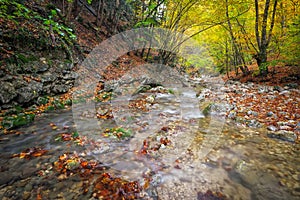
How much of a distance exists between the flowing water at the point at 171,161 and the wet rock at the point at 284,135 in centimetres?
17

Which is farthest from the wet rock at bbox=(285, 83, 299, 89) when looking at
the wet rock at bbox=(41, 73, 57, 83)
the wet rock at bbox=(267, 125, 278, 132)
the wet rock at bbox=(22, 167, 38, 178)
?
the wet rock at bbox=(41, 73, 57, 83)

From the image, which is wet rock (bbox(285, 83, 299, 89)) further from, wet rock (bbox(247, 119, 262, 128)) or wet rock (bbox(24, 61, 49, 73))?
wet rock (bbox(24, 61, 49, 73))

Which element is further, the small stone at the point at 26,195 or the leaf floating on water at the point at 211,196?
the leaf floating on water at the point at 211,196

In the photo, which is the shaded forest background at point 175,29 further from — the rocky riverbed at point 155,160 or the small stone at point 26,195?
the small stone at point 26,195

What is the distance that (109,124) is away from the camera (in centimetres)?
462

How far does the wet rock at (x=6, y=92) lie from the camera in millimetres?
4445

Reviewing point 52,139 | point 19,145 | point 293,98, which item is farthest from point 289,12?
point 19,145

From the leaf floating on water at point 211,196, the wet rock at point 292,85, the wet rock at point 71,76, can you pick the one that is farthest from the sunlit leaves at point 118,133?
the wet rock at point 292,85

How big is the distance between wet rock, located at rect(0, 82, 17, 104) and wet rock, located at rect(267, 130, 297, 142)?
22.2 feet

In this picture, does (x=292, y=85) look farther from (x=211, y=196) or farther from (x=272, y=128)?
(x=211, y=196)

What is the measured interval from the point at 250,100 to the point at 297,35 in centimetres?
293

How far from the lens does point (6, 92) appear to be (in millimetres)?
4547

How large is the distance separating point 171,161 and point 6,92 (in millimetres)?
4802

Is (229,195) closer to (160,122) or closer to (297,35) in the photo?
(160,122)
